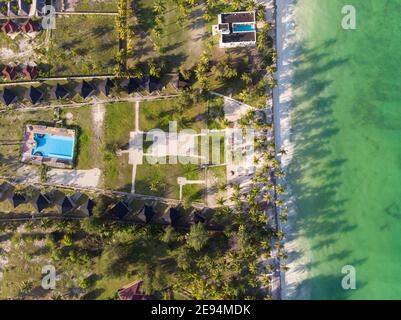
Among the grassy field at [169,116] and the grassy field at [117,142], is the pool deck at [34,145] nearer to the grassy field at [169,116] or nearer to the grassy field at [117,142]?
the grassy field at [117,142]

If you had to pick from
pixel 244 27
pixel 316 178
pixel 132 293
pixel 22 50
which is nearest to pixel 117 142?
pixel 22 50

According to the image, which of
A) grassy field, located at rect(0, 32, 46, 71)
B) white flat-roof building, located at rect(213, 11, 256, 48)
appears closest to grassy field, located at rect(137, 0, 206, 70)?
white flat-roof building, located at rect(213, 11, 256, 48)

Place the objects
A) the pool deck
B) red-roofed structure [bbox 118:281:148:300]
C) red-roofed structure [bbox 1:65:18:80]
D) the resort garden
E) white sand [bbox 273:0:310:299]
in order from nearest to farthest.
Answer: red-roofed structure [bbox 118:281:148:300]
the resort garden
white sand [bbox 273:0:310:299]
the pool deck
red-roofed structure [bbox 1:65:18:80]

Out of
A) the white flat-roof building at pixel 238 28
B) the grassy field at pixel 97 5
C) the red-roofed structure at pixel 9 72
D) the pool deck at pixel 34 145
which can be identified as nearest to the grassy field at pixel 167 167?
the white flat-roof building at pixel 238 28

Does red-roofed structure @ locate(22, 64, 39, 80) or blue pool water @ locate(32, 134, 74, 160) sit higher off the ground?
red-roofed structure @ locate(22, 64, 39, 80)

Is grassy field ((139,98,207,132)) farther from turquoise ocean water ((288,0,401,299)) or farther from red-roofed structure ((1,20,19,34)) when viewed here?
red-roofed structure ((1,20,19,34))

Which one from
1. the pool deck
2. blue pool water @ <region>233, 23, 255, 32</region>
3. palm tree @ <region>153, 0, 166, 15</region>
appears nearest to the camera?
blue pool water @ <region>233, 23, 255, 32</region>
